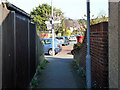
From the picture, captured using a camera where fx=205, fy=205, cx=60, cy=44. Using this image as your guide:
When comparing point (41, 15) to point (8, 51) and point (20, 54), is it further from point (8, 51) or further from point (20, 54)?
point (8, 51)

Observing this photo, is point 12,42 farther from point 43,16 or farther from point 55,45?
point 43,16

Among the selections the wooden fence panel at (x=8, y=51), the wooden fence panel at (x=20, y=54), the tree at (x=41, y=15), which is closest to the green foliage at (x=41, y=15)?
the tree at (x=41, y=15)

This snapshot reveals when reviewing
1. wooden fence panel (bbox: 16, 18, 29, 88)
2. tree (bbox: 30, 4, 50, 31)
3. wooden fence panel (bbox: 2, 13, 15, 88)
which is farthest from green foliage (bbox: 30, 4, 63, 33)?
wooden fence panel (bbox: 2, 13, 15, 88)

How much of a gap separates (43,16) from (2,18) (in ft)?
157

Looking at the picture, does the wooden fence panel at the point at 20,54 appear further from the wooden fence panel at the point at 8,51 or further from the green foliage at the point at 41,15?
the green foliage at the point at 41,15

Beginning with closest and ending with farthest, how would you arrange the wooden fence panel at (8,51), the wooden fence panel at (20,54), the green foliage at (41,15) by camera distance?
the wooden fence panel at (8,51), the wooden fence panel at (20,54), the green foliage at (41,15)

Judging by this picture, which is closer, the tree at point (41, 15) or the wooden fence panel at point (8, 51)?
the wooden fence panel at point (8, 51)

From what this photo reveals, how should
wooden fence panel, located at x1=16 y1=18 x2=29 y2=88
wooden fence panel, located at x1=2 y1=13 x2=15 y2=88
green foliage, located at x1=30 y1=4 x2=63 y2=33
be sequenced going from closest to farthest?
wooden fence panel, located at x1=2 y1=13 x2=15 y2=88, wooden fence panel, located at x1=16 y1=18 x2=29 y2=88, green foliage, located at x1=30 y1=4 x2=63 y2=33

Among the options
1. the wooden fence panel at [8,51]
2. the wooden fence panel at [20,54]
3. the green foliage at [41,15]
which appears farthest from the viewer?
the green foliage at [41,15]

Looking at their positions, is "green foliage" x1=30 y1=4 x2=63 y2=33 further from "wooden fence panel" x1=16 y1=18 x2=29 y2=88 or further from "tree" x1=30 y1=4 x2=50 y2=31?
"wooden fence panel" x1=16 y1=18 x2=29 y2=88

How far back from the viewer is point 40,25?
1970 inches

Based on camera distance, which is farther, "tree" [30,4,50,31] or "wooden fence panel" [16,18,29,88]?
"tree" [30,4,50,31]

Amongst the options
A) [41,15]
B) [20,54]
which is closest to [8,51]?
[20,54]

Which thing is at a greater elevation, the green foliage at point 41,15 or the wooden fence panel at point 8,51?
the green foliage at point 41,15
